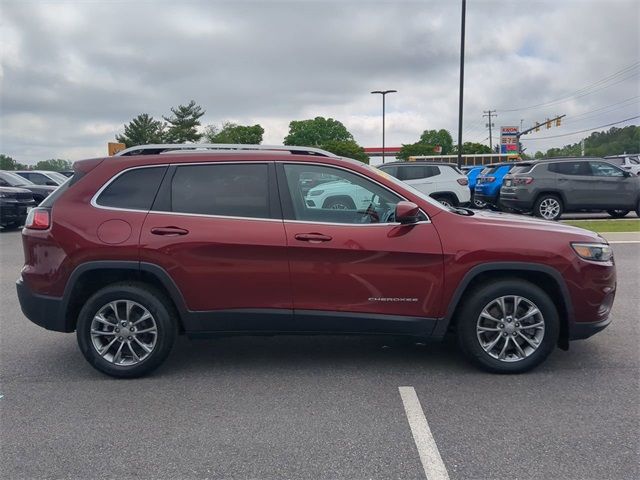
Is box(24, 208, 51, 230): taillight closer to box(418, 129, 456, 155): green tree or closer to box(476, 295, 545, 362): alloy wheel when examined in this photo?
box(476, 295, 545, 362): alloy wheel

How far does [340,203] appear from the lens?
4480 millimetres

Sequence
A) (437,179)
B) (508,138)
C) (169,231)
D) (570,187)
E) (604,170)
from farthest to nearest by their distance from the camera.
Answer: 1. (508,138)
2. (437,179)
3. (604,170)
4. (570,187)
5. (169,231)

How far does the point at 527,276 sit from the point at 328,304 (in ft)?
5.13

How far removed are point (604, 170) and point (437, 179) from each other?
439 centimetres

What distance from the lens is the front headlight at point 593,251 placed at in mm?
4246

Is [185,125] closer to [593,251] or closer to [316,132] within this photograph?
[316,132]

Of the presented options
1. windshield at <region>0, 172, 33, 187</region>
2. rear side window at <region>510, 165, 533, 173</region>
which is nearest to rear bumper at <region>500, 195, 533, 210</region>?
rear side window at <region>510, 165, 533, 173</region>

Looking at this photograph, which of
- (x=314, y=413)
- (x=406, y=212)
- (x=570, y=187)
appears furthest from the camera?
(x=570, y=187)

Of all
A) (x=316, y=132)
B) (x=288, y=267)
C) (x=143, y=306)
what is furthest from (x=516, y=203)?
(x=316, y=132)

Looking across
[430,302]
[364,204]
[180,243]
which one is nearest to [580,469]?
[430,302]

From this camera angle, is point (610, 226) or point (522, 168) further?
point (522, 168)

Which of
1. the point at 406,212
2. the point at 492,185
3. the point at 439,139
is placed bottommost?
the point at 406,212

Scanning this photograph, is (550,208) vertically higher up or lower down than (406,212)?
lower down

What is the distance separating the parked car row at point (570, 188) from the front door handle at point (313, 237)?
1169 centimetres
